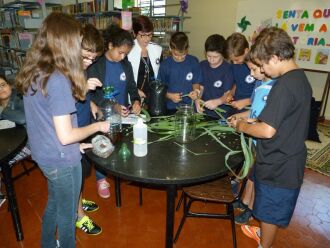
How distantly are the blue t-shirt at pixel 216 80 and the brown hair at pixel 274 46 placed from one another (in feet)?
3.64

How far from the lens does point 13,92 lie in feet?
7.72

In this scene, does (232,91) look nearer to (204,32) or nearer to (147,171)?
(147,171)

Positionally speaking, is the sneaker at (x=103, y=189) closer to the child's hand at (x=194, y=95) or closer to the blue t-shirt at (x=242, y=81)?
the child's hand at (x=194, y=95)

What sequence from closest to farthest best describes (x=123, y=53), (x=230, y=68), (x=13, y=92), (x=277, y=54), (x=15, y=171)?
(x=277, y=54) < (x=123, y=53) < (x=13, y=92) < (x=230, y=68) < (x=15, y=171)

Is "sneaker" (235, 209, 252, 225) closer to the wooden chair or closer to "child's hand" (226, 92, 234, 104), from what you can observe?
the wooden chair

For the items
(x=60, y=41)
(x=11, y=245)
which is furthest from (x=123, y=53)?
(x=11, y=245)

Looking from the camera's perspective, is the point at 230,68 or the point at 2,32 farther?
the point at 2,32

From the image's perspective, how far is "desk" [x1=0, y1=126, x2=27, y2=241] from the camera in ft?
5.36

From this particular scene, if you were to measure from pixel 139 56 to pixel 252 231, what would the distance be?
197 centimetres

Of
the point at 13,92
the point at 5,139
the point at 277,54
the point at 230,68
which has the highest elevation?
the point at 277,54

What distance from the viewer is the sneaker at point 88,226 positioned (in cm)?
214

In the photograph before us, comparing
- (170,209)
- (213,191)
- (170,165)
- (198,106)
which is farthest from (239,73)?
(170,209)

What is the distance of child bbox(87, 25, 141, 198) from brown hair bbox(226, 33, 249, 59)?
2.81 feet

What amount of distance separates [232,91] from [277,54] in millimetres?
1227
